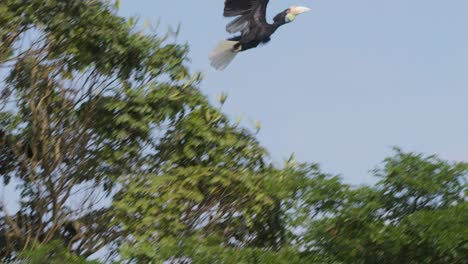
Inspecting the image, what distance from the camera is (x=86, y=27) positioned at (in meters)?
18.5

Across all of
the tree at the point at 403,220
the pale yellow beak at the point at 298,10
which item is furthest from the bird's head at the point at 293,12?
the tree at the point at 403,220

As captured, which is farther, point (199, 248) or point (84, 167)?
point (84, 167)

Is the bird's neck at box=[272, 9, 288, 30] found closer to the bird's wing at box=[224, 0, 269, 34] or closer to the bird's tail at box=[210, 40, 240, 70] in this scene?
the bird's wing at box=[224, 0, 269, 34]

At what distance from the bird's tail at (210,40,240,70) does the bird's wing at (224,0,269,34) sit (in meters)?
0.27

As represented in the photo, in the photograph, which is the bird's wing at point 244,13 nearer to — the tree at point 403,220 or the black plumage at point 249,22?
the black plumage at point 249,22

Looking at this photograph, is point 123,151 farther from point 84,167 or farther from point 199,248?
point 199,248

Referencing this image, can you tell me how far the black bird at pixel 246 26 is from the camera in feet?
59.3

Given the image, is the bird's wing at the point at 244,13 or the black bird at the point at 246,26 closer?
the black bird at the point at 246,26

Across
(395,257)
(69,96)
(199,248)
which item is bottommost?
(395,257)

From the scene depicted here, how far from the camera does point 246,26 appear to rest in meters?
18.3

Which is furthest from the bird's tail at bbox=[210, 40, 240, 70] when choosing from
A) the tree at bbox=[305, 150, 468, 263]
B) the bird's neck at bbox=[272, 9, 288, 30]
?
the tree at bbox=[305, 150, 468, 263]

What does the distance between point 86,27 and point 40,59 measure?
2.72ft

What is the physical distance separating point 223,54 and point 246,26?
0.63m

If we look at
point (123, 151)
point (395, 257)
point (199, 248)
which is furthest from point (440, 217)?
point (123, 151)
